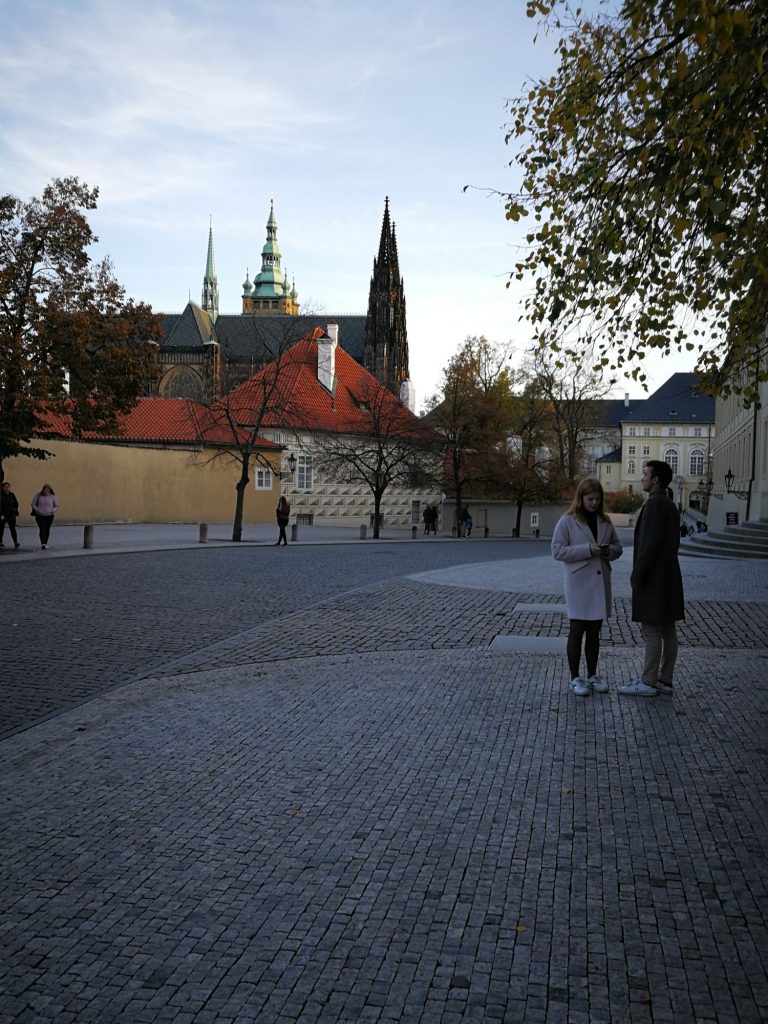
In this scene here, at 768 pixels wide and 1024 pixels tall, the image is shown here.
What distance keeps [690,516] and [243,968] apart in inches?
2914

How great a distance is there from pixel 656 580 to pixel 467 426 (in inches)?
1781

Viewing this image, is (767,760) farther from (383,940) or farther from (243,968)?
(243,968)

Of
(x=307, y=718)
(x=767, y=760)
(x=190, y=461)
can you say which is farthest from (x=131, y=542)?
(x=767, y=760)

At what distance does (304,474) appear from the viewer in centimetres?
5959

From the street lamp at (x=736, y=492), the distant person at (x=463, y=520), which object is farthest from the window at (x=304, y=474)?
the street lamp at (x=736, y=492)

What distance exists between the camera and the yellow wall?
39.9 m

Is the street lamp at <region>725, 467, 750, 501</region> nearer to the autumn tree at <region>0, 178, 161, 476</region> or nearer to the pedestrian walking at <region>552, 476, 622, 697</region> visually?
the autumn tree at <region>0, 178, 161, 476</region>

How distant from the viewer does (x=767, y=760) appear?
6.02 m

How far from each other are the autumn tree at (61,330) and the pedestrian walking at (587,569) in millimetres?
17726

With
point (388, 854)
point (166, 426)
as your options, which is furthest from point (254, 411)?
point (388, 854)

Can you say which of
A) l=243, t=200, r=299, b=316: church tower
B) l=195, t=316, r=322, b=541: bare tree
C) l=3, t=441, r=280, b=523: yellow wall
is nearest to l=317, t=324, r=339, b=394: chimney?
l=195, t=316, r=322, b=541: bare tree

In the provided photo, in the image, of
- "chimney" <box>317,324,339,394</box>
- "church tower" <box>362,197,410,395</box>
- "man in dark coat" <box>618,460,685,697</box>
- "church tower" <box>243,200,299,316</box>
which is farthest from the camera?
"church tower" <box>243,200,299,316</box>

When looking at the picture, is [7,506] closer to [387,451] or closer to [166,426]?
[387,451]

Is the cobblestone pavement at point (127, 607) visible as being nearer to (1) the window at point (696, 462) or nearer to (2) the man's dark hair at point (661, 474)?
(2) the man's dark hair at point (661, 474)
